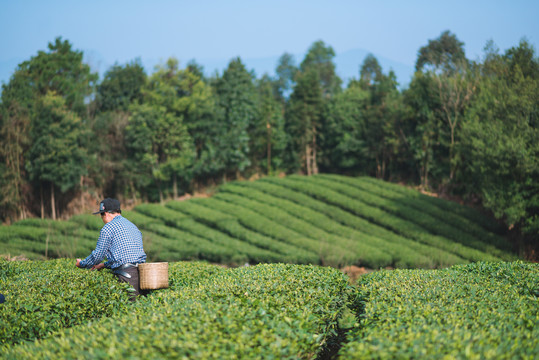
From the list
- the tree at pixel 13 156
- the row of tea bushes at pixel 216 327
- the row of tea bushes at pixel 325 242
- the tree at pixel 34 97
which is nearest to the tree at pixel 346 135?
the row of tea bushes at pixel 325 242

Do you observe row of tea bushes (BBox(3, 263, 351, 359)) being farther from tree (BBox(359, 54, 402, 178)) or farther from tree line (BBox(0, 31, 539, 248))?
tree (BBox(359, 54, 402, 178))

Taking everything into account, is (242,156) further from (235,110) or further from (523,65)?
(523,65)

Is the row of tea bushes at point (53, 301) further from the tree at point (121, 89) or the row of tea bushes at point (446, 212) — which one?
the tree at point (121, 89)

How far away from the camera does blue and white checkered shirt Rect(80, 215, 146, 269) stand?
6383 mm

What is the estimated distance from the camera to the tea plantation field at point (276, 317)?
373 cm

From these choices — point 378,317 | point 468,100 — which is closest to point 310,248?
point 378,317

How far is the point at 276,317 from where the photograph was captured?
4.68 meters

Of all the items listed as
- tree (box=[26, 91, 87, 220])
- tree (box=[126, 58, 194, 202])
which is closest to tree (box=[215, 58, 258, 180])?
tree (box=[126, 58, 194, 202])

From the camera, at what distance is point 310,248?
19.6m

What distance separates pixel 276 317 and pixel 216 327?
2.39 ft

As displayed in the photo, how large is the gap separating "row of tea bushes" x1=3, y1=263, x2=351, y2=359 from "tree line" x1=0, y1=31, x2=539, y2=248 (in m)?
16.2

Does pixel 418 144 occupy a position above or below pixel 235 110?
below

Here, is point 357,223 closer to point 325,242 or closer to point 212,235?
point 325,242

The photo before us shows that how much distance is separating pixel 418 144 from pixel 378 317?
31919 millimetres
